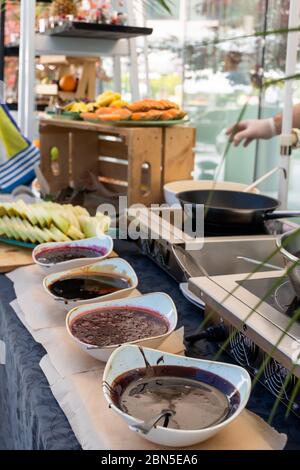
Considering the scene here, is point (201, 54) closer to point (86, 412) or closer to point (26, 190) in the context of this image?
point (26, 190)

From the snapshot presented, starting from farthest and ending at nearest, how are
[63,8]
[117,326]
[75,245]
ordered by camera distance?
[63,8] → [75,245] → [117,326]

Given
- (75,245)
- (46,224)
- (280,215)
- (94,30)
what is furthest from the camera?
(94,30)

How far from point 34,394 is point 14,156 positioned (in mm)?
1440

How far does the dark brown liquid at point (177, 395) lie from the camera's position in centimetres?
67

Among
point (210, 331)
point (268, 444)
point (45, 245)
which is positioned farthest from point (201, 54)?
point (268, 444)

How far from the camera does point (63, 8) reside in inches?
90.6

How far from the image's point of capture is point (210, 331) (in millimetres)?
939

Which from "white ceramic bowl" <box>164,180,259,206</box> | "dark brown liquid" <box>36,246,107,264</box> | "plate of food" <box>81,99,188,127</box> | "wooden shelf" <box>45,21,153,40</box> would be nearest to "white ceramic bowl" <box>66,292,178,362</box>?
"dark brown liquid" <box>36,246,107,264</box>

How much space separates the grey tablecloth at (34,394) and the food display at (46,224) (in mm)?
167

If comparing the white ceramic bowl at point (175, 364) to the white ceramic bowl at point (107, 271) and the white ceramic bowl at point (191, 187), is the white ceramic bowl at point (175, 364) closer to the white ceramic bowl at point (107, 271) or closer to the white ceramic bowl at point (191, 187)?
the white ceramic bowl at point (107, 271)

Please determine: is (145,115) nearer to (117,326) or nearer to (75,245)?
(75,245)

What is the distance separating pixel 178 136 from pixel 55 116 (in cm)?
68

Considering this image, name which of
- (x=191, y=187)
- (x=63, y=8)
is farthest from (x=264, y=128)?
(x=63, y=8)

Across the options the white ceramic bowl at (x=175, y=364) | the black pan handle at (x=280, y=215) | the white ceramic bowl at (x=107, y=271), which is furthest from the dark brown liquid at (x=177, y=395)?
the black pan handle at (x=280, y=215)
